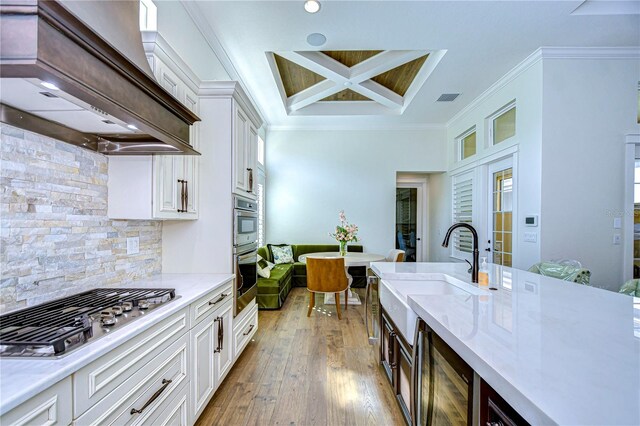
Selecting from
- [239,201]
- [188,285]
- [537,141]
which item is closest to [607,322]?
[188,285]

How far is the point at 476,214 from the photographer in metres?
4.34

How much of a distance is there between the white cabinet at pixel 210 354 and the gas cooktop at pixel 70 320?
1.23 ft

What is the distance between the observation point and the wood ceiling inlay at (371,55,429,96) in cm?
376

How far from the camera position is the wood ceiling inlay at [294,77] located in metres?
3.84

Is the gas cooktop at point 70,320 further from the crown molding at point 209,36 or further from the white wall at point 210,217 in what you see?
the crown molding at point 209,36

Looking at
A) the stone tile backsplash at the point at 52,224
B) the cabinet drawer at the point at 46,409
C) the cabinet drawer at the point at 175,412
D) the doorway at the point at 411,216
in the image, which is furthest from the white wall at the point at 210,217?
the doorway at the point at 411,216

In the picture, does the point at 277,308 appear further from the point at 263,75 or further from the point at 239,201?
the point at 263,75

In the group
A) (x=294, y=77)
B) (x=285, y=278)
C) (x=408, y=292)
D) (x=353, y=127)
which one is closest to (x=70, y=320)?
(x=408, y=292)

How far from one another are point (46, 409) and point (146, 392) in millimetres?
470

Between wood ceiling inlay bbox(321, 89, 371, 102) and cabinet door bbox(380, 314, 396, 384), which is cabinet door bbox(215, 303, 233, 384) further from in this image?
wood ceiling inlay bbox(321, 89, 371, 102)

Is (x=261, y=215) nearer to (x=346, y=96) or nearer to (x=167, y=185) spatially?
(x=346, y=96)

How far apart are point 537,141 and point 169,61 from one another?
375 cm

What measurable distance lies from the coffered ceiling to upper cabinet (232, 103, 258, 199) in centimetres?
99

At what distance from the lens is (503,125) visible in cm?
382
